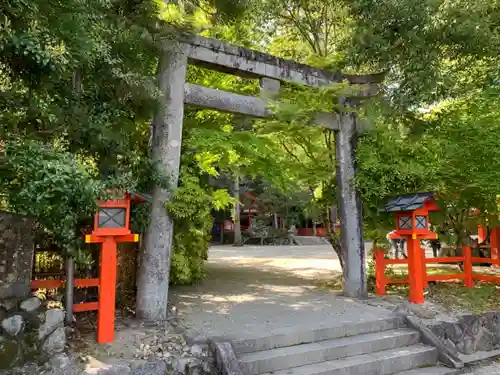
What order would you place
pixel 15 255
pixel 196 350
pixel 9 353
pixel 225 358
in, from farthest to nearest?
pixel 196 350 < pixel 225 358 < pixel 15 255 < pixel 9 353

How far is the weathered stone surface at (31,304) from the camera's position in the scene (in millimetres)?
4719

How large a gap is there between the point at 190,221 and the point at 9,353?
353 centimetres

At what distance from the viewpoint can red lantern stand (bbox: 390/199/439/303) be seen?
7723 millimetres

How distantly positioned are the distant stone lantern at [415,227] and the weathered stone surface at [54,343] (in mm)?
6217

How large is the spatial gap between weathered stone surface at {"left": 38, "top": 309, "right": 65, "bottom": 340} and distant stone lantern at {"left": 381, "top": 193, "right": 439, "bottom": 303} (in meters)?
6.19

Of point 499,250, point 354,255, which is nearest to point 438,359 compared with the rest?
point 354,255

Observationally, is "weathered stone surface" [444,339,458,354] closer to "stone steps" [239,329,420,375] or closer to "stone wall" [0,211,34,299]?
"stone steps" [239,329,420,375]

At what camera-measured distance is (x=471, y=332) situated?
6887 millimetres

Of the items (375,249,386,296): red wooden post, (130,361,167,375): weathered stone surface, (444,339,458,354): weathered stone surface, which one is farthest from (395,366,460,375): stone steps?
(130,361,167,375): weathered stone surface

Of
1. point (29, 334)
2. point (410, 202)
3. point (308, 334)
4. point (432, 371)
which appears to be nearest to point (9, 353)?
point (29, 334)

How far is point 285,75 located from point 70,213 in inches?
213

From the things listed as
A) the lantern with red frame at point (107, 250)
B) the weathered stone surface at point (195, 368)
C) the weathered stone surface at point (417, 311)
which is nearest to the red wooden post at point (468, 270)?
the weathered stone surface at point (417, 311)

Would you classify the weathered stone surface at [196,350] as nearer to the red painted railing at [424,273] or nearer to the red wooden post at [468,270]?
the red painted railing at [424,273]

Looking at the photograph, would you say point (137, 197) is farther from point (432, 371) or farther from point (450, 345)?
point (450, 345)
